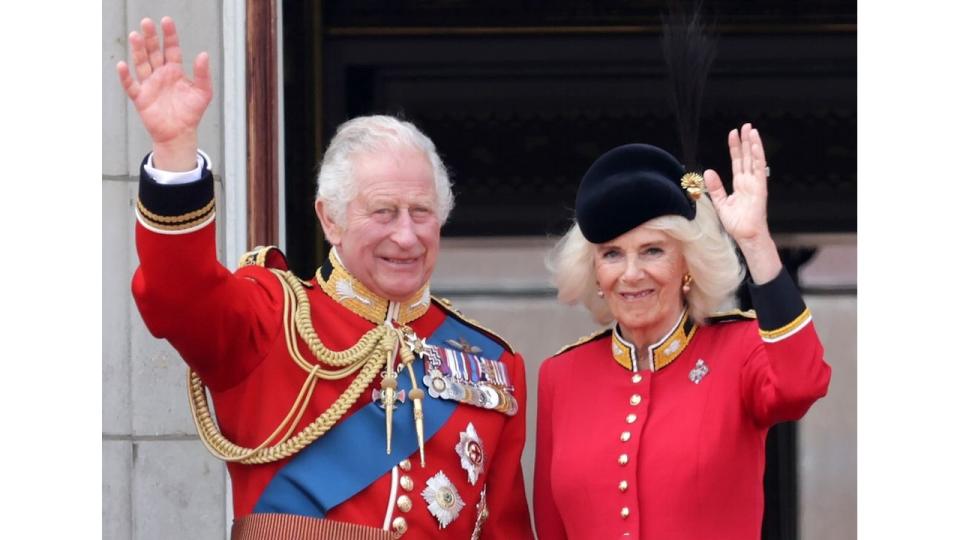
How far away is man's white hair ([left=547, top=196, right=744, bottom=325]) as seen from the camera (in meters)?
3.39

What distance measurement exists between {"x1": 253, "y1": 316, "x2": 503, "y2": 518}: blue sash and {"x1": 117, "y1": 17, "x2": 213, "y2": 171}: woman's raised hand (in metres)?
0.62

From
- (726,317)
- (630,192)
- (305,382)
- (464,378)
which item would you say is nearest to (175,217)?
(305,382)

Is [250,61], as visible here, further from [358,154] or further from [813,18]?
[813,18]

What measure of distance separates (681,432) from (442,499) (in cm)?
47

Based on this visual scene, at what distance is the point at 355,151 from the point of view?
3379mm

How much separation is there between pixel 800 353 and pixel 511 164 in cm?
244

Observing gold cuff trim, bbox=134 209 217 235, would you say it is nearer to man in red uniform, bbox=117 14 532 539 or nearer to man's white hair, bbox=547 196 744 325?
man in red uniform, bbox=117 14 532 539

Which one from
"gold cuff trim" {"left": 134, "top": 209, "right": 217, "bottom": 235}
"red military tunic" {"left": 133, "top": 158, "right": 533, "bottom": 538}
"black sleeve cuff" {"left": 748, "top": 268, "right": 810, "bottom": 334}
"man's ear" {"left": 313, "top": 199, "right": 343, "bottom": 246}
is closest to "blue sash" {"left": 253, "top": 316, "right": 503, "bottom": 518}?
"red military tunic" {"left": 133, "top": 158, "right": 533, "bottom": 538}

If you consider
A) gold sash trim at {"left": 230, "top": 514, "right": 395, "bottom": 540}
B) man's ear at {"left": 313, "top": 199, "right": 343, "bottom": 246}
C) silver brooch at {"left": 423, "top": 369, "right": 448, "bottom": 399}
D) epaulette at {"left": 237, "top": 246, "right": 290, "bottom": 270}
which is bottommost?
gold sash trim at {"left": 230, "top": 514, "right": 395, "bottom": 540}

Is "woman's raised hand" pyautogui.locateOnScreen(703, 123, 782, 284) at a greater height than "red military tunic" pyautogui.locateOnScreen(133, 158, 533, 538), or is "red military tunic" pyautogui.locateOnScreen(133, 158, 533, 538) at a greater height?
"woman's raised hand" pyautogui.locateOnScreen(703, 123, 782, 284)

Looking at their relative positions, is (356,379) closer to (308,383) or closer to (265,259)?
(308,383)

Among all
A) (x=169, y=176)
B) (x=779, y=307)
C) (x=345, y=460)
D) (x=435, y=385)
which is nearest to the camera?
(x=169, y=176)

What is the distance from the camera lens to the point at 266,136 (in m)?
4.26

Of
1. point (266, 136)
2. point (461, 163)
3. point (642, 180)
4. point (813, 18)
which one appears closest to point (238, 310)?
point (642, 180)
